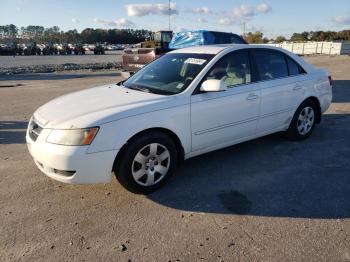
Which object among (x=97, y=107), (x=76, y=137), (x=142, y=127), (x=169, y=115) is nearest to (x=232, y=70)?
(x=169, y=115)

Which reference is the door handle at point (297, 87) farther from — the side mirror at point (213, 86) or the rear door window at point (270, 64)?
the side mirror at point (213, 86)

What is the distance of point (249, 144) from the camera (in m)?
5.82

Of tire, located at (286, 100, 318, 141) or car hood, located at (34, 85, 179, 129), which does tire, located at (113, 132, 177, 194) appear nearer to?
car hood, located at (34, 85, 179, 129)

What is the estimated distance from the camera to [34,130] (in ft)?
13.2

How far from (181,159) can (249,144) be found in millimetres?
1842

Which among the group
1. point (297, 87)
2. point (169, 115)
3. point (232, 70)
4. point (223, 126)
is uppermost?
point (232, 70)

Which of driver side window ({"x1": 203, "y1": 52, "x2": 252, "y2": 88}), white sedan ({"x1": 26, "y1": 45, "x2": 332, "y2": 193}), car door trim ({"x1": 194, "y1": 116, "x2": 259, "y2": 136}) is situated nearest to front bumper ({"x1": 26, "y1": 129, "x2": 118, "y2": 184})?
white sedan ({"x1": 26, "y1": 45, "x2": 332, "y2": 193})

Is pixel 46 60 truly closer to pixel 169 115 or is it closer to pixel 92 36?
pixel 169 115

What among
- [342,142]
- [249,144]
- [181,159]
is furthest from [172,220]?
[342,142]

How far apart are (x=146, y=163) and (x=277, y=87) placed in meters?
2.43

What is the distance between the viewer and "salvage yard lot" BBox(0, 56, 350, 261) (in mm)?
3053

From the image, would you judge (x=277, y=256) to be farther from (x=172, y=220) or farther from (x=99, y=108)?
(x=99, y=108)

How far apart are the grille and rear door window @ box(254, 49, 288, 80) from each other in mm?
3057

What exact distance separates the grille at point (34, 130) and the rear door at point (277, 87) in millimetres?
2951
